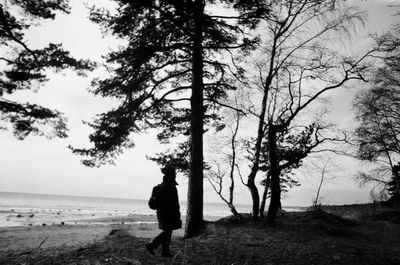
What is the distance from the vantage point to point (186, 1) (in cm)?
945

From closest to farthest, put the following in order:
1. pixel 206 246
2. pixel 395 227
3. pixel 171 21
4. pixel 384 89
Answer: pixel 206 246 < pixel 171 21 < pixel 395 227 < pixel 384 89

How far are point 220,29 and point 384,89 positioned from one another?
41.6 feet

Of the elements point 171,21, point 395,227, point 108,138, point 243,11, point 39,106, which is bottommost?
point 395,227

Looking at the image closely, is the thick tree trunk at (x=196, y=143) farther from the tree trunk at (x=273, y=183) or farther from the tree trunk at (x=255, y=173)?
the tree trunk at (x=255, y=173)

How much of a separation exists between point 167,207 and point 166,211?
3.6 inches

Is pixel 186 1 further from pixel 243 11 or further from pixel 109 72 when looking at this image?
pixel 109 72

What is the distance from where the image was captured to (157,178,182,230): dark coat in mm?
6459

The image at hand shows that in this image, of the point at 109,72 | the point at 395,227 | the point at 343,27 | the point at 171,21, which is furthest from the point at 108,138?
the point at 395,227

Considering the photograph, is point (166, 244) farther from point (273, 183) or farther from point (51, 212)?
point (51, 212)

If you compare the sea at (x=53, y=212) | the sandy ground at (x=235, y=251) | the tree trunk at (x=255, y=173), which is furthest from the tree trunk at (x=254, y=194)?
the sea at (x=53, y=212)

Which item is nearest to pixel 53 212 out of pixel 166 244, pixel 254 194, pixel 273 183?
pixel 254 194

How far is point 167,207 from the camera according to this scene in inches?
256

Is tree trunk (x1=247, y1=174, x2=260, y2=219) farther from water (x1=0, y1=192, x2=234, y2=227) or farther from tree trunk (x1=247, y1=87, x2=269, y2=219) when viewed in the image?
water (x1=0, y1=192, x2=234, y2=227)

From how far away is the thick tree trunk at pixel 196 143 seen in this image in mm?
9273
